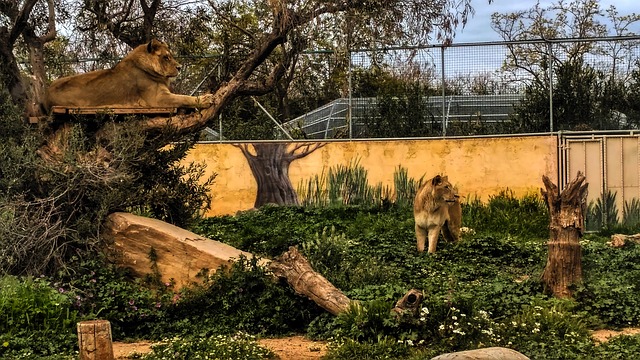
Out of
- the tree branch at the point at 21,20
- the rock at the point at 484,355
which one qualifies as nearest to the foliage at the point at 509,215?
the tree branch at the point at 21,20

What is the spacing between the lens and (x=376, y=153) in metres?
20.8

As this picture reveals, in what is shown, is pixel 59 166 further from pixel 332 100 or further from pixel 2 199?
pixel 332 100

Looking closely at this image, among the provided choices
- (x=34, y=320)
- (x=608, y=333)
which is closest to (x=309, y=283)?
(x=34, y=320)

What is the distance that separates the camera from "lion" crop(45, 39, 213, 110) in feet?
40.2

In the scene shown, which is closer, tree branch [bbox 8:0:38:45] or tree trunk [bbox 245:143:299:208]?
tree branch [bbox 8:0:38:45]

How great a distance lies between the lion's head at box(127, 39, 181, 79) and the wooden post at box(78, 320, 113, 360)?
5.99 meters

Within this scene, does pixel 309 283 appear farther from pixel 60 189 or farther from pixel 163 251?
pixel 60 189

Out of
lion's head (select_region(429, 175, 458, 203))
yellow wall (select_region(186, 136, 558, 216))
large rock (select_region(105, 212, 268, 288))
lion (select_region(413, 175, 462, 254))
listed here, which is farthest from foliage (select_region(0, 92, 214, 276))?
yellow wall (select_region(186, 136, 558, 216))

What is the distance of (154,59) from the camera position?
1273 centimetres

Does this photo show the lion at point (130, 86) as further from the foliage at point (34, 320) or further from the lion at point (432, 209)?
the lion at point (432, 209)

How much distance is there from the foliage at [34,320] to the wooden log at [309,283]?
7.91 ft

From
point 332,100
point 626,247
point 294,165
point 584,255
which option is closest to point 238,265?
point 584,255

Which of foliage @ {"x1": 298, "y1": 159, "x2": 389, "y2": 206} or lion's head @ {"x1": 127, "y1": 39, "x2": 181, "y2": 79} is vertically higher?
lion's head @ {"x1": 127, "y1": 39, "x2": 181, "y2": 79}

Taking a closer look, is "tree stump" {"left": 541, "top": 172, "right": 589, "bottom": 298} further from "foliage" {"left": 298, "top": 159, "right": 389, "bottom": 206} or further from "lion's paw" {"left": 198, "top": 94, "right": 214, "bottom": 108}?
"foliage" {"left": 298, "top": 159, "right": 389, "bottom": 206}
